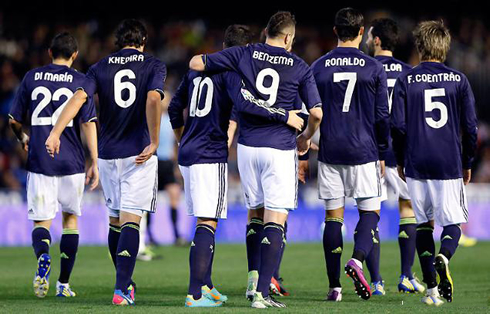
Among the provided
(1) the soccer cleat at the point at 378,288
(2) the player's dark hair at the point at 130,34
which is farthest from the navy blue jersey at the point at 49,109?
(1) the soccer cleat at the point at 378,288

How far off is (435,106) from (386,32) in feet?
5.67

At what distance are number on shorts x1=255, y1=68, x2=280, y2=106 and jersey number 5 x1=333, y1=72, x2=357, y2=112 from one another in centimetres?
80

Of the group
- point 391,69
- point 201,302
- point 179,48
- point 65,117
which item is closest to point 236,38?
point 65,117

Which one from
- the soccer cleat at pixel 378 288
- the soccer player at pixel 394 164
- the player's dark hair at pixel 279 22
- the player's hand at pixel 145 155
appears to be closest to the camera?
the player's dark hair at pixel 279 22

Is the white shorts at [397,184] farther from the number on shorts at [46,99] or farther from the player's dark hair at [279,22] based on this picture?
the number on shorts at [46,99]

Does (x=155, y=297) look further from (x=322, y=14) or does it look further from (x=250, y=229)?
(x=322, y=14)

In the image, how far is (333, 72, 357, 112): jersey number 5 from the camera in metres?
7.98

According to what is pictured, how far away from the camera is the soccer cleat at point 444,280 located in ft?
23.5

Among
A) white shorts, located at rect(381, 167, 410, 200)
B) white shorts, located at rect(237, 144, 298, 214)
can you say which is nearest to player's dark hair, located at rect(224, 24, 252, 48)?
white shorts, located at rect(237, 144, 298, 214)

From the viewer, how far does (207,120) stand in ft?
24.9

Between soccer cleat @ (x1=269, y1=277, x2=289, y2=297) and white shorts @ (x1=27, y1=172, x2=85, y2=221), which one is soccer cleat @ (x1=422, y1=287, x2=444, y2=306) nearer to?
soccer cleat @ (x1=269, y1=277, x2=289, y2=297)

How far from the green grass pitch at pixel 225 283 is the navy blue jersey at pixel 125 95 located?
1.34 metres

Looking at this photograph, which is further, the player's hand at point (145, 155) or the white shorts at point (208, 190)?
the player's hand at point (145, 155)

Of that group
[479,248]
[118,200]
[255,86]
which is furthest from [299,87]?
[479,248]
